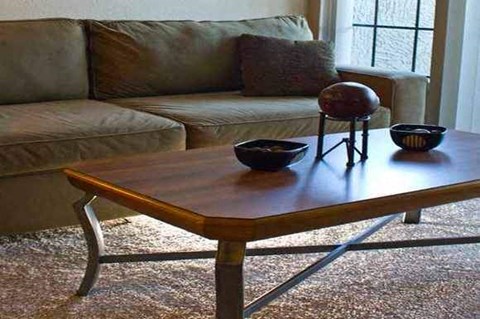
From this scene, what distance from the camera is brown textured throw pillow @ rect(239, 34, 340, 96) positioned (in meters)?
3.73

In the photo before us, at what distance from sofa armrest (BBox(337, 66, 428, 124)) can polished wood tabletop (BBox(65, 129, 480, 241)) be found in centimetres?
121

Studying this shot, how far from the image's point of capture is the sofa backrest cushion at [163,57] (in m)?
3.58

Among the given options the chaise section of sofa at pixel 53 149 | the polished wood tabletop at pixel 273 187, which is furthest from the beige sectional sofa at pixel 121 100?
the polished wood tabletop at pixel 273 187

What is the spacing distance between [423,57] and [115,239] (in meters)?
2.26

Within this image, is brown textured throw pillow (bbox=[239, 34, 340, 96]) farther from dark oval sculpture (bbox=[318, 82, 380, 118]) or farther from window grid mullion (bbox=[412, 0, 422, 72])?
dark oval sculpture (bbox=[318, 82, 380, 118])

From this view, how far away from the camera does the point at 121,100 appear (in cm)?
354

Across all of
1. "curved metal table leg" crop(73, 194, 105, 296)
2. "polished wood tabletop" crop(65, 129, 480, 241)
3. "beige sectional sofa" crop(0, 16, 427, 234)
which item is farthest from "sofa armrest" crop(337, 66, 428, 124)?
"curved metal table leg" crop(73, 194, 105, 296)

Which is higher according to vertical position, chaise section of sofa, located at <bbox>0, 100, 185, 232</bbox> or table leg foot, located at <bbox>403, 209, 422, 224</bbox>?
chaise section of sofa, located at <bbox>0, 100, 185, 232</bbox>

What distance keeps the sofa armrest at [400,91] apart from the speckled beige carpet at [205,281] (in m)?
0.78

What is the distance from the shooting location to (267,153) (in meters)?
2.11

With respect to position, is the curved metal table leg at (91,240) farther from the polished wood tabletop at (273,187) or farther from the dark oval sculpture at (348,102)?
the dark oval sculpture at (348,102)

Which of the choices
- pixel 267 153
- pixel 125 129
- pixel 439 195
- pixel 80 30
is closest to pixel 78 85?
pixel 80 30

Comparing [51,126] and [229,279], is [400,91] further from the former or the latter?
[229,279]

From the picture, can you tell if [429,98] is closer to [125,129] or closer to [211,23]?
[211,23]
